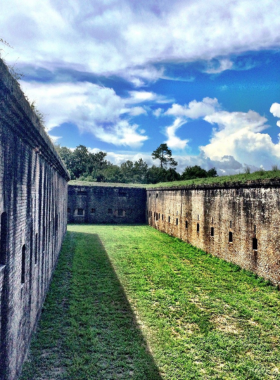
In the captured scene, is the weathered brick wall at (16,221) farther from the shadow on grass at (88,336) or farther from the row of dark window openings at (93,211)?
the row of dark window openings at (93,211)

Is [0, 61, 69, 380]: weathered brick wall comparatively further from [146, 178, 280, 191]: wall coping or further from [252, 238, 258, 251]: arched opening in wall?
[252, 238, 258, 251]: arched opening in wall

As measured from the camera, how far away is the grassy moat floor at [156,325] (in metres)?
3.97

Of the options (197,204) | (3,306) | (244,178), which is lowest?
(3,306)

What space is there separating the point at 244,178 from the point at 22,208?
7579 mm

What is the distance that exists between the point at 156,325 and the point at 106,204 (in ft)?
57.8

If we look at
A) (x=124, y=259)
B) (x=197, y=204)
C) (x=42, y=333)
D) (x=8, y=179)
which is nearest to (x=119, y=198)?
(x=197, y=204)

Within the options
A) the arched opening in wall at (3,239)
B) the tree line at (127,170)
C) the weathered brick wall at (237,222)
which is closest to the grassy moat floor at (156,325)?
the weathered brick wall at (237,222)

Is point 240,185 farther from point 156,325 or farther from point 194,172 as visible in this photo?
point 194,172

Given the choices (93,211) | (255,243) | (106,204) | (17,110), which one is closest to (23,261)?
(17,110)

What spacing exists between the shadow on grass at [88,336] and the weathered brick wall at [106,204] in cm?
1394

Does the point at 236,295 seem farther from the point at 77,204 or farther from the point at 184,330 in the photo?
the point at 77,204

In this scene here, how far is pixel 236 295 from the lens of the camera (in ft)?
22.5

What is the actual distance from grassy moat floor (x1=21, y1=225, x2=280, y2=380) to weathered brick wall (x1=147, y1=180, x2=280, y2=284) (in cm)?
62

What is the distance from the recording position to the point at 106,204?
22.6 metres
